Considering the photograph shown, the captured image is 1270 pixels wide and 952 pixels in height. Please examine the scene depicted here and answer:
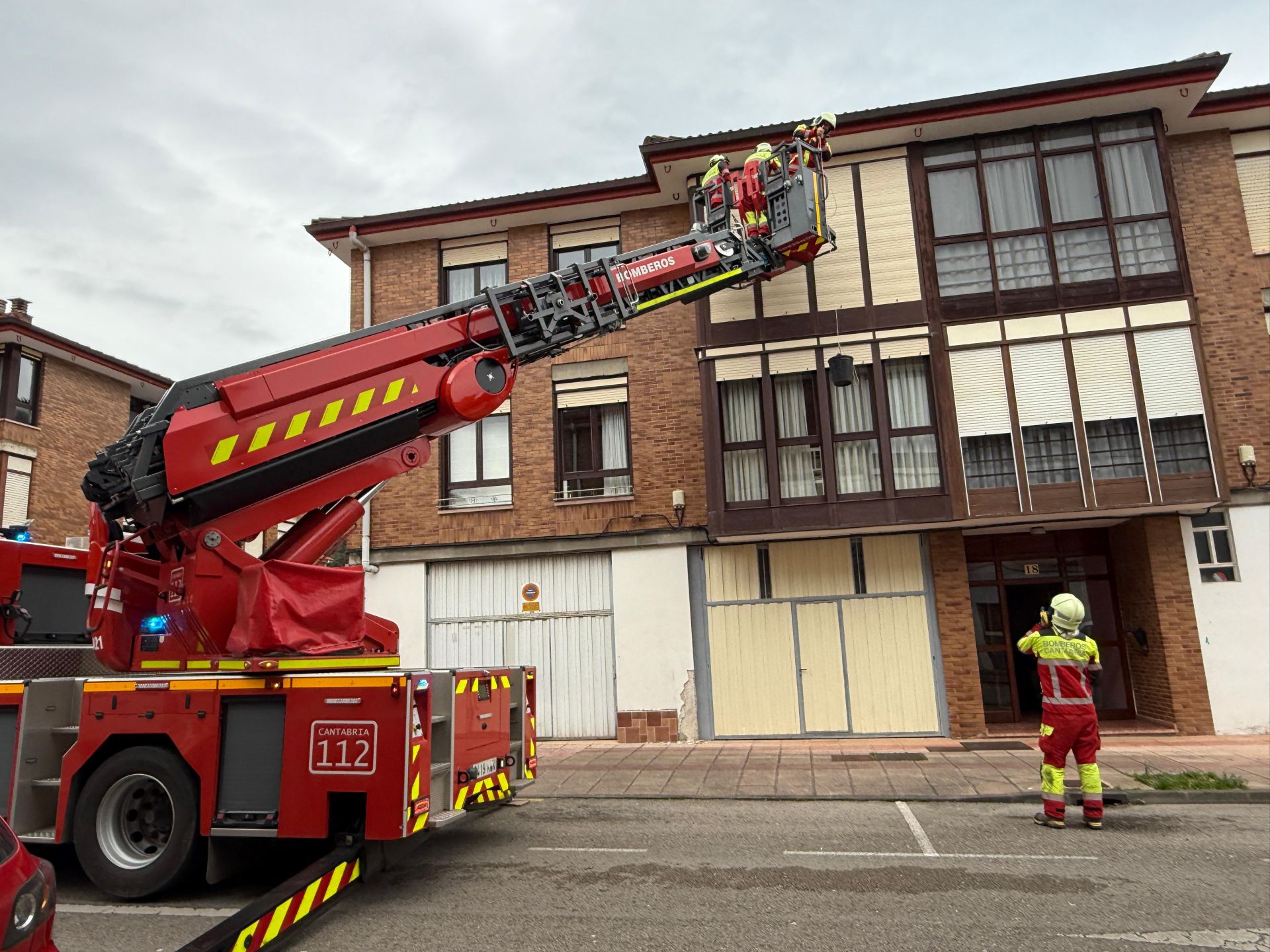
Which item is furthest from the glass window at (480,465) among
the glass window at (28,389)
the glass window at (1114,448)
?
the glass window at (28,389)

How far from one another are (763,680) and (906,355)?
17.7 feet

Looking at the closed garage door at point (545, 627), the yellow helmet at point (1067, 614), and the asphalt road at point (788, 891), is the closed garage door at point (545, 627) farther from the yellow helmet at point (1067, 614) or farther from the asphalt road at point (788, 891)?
the yellow helmet at point (1067, 614)

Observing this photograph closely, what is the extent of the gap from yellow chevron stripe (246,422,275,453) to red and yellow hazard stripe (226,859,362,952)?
9.57 feet

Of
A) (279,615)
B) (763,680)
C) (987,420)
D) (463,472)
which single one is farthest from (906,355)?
(279,615)

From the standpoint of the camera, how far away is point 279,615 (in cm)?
618

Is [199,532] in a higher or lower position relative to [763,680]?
higher

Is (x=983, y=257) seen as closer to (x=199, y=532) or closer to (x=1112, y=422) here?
(x=1112, y=422)

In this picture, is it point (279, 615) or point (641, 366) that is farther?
point (641, 366)

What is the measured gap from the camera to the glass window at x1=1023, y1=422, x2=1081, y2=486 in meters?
12.5

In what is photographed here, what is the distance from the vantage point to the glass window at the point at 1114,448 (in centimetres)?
1241

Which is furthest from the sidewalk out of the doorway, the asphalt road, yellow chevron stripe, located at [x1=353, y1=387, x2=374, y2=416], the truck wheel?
yellow chevron stripe, located at [x1=353, y1=387, x2=374, y2=416]

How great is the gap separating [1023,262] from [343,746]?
471 inches

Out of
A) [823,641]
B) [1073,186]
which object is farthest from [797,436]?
[1073,186]

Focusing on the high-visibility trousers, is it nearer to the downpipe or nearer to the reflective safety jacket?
the reflective safety jacket
